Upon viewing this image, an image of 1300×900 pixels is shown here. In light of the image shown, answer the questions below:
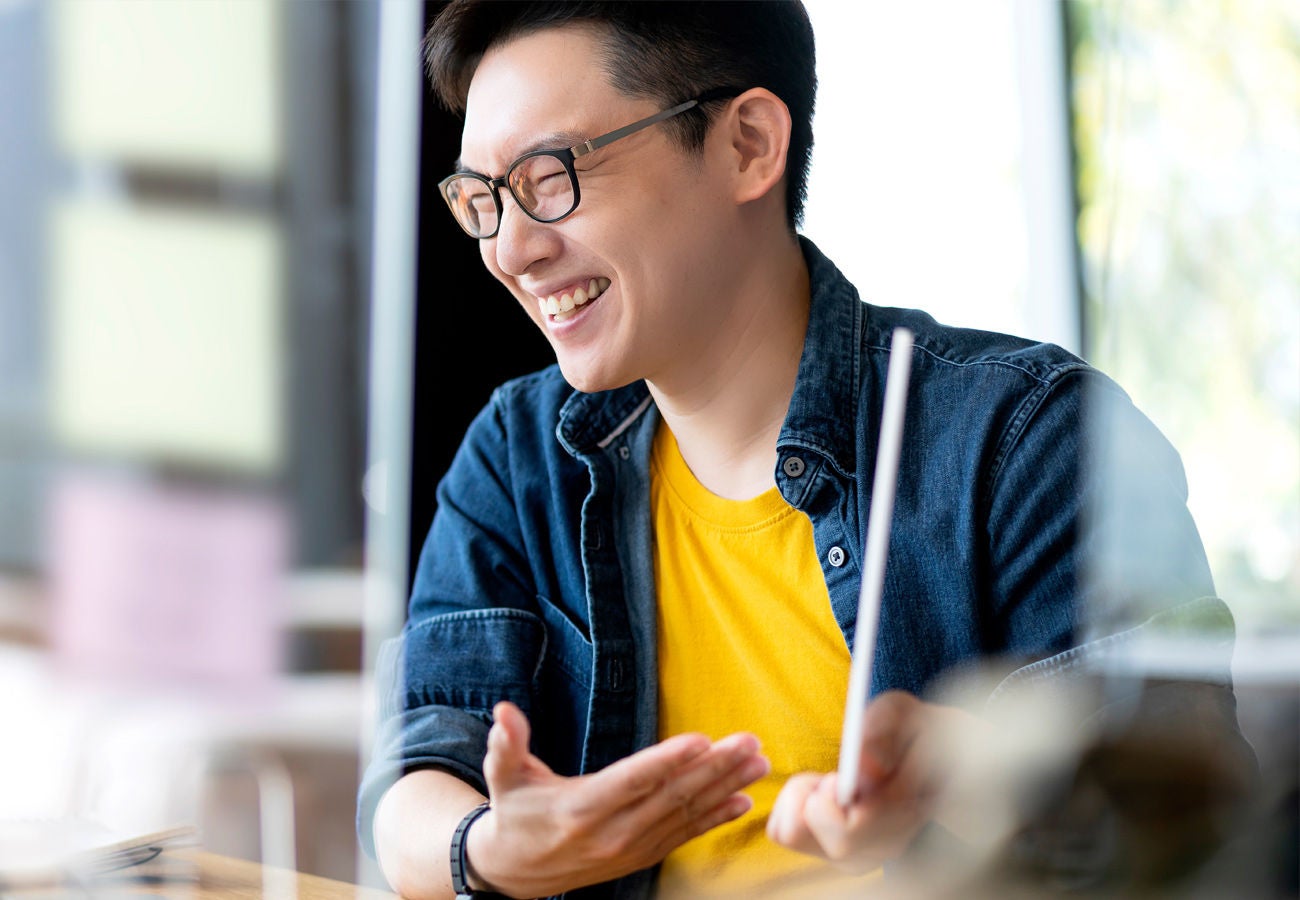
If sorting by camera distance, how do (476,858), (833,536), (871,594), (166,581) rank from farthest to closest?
(166,581)
(833,536)
(476,858)
(871,594)

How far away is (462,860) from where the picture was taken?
0.63 m

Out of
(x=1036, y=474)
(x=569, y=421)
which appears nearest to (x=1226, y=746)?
(x=1036, y=474)

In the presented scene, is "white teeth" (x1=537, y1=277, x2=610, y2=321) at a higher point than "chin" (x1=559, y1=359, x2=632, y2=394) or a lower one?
higher

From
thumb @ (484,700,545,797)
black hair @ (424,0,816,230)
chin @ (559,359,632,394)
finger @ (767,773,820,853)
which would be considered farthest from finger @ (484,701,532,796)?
black hair @ (424,0,816,230)

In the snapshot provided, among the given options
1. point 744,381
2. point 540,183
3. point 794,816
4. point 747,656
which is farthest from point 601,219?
point 794,816

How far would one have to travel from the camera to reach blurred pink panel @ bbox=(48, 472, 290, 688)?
2.66 feet

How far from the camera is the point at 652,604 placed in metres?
0.77

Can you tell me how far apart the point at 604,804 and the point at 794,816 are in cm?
9

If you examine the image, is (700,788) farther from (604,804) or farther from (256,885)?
(256,885)

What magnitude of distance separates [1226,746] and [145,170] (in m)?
0.78

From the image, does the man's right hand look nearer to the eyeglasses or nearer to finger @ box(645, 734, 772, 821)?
finger @ box(645, 734, 772, 821)

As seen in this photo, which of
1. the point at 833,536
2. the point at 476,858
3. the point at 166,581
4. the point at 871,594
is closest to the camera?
the point at 871,594

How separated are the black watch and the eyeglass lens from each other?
0.35 m

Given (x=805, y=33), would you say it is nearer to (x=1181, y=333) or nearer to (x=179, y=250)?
(x=179, y=250)
